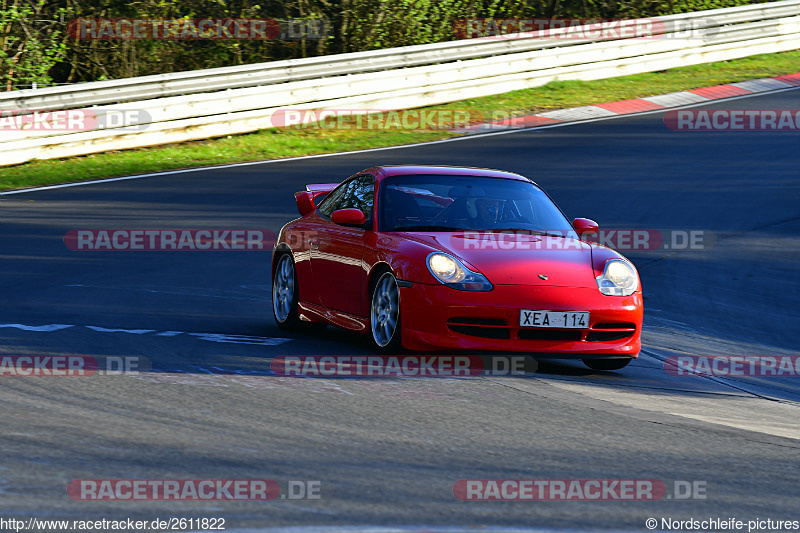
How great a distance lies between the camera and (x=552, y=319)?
7562 mm

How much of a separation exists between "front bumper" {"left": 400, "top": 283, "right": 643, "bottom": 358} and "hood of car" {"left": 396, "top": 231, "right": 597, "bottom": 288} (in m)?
0.08

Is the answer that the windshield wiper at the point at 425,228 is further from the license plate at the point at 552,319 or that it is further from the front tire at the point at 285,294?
the front tire at the point at 285,294

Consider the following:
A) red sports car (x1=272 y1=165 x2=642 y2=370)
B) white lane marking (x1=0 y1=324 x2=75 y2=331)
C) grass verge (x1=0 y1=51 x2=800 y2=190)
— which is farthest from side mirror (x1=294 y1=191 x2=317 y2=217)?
grass verge (x1=0 y1=51 x2=800 y2=190)

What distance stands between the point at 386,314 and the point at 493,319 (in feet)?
2.69

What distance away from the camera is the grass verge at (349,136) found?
18109 millimetres

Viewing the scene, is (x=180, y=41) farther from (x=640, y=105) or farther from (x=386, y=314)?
(x=386, y=314)

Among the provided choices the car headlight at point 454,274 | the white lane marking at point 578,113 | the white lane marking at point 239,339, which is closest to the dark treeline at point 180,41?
the white lane marking at point 578,113

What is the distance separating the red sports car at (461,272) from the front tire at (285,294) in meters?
0.02

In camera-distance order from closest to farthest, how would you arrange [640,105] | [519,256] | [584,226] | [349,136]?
[519,256] → [584,226] → [349,136] → [640,105]

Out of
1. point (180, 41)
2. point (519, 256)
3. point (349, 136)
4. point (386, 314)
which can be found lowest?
point (349, 136)

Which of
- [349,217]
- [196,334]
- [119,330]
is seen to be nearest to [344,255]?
[349,217]

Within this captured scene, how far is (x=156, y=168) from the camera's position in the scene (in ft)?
60.2

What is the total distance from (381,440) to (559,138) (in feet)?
Answer: 50.1

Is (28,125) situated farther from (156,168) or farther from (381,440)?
(381,440)
